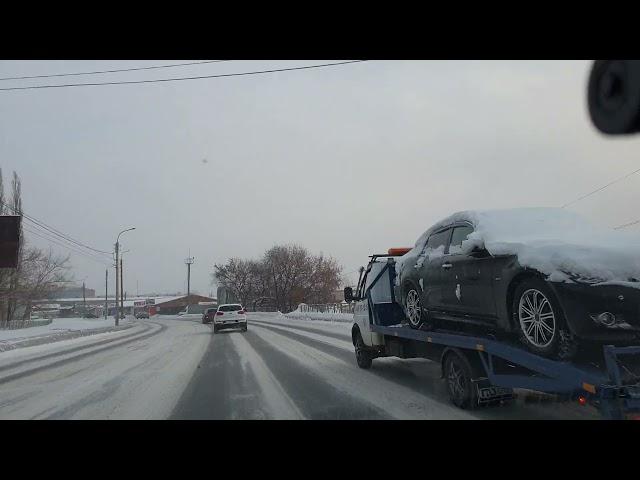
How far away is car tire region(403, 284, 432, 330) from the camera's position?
8328mm

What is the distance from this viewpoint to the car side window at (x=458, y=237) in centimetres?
708

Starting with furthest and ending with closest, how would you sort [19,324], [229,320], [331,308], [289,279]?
1. [289,279]
2. [331,308]
3. [19,324]
4. [229,320]

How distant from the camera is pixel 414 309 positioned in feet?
28.4

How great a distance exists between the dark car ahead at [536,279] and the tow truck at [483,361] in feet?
0.65

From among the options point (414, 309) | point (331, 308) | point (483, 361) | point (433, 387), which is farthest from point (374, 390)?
point (331, 308)

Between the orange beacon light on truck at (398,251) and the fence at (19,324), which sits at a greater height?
the orange beacon light on truck at (398,251)

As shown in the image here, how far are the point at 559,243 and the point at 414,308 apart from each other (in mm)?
3662

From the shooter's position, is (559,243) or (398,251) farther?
(398,251)

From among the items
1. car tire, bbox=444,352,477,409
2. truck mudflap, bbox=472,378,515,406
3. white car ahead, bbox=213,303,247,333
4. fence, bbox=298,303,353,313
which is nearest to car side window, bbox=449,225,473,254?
car tire, bbox=444,352,477,409

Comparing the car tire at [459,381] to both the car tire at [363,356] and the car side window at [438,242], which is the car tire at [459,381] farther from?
the car tire at [363,356]

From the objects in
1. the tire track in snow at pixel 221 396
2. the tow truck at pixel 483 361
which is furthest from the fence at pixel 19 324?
the tow truck at pixel 483 361

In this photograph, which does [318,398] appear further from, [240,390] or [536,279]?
[536,279]
